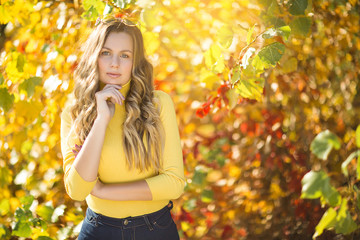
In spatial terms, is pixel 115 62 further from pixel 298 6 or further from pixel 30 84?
pixel 298 6

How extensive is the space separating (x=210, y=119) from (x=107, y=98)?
2.63 m

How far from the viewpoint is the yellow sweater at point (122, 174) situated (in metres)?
1.81

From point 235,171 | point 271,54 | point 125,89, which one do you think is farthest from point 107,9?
point 235,171

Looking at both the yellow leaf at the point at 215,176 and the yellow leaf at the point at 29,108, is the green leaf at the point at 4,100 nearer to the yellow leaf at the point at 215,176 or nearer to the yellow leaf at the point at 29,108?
the yellow leaf at the point at 29,108

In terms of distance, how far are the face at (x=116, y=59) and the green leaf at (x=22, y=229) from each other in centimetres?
122

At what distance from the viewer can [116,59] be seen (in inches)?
75.4

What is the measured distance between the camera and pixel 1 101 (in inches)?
89.6

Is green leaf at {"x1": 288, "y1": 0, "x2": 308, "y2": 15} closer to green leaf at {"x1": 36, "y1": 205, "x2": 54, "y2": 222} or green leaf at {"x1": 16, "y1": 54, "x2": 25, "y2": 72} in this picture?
green leaf at {"x1": 16, "y1": 54, "x2": 25, "y2": 72}

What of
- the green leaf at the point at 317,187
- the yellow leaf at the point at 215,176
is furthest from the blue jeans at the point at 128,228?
the yellow leaf at the point at 215,176

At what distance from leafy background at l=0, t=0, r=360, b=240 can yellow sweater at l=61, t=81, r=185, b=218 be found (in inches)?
24.8

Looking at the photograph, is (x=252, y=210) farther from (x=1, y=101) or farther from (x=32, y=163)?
(x=1, y=101)

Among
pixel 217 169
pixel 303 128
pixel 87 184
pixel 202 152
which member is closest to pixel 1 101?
pixel 87 184

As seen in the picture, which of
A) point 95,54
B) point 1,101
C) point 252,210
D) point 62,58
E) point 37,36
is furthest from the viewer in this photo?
point 252,210

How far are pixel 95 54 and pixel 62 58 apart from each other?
1.17m
